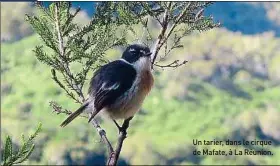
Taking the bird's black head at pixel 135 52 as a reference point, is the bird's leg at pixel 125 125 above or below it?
below

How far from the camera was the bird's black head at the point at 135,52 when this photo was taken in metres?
7.12

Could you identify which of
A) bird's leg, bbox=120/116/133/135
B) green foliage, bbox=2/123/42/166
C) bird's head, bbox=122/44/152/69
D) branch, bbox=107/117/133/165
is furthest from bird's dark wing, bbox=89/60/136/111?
green foliage, bbox=2/123/42/166

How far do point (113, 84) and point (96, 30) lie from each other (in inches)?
57.8

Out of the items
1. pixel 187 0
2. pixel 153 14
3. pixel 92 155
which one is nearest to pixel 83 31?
pixel 153 14

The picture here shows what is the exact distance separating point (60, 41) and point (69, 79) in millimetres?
543

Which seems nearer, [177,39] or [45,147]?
[177,39]

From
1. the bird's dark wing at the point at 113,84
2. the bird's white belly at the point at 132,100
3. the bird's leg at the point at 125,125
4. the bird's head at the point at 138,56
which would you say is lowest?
the bird's leg at the point at 125,125

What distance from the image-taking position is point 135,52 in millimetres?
7211

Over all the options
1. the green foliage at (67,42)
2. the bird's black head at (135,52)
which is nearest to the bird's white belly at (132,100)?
the bird's black head at (135,52)

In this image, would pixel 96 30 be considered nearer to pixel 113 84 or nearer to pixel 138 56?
pixel 138 56

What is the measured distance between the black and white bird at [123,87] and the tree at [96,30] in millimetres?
172

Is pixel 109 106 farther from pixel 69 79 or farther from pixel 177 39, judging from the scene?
pixel 177 39

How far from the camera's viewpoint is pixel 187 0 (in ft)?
25.0

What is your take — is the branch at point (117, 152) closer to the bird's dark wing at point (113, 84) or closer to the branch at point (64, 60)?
the bird's dark wing at point (113, 84)
